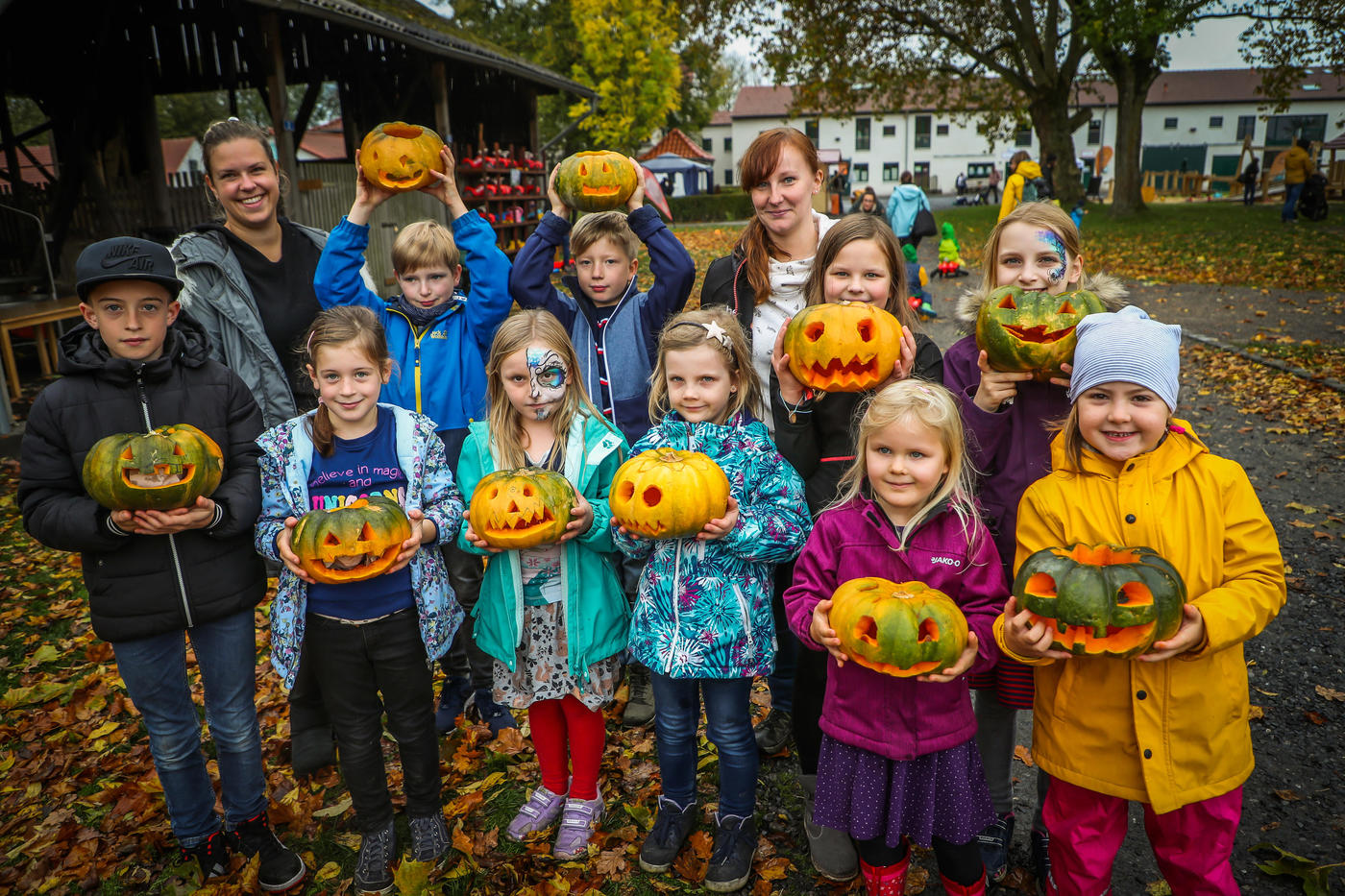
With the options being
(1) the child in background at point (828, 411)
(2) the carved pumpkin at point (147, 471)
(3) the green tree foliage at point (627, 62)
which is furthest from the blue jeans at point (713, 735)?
(3) the green tree foliage at point (627, 62)

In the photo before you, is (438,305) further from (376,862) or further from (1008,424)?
(1008,424)

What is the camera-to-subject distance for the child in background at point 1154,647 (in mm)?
2586

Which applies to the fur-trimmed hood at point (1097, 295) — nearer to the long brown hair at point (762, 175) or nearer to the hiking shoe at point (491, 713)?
the long brown hair at point (762, 175)

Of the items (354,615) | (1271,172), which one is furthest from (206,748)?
(1271,172)

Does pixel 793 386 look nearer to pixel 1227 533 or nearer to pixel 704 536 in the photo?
pixel 704 536

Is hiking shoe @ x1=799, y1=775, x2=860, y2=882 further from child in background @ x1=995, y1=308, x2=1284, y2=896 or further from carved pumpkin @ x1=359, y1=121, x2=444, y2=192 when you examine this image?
carved pumpkin @ x1=359, y1=121, x2=444, y2=192

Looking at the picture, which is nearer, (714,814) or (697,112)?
(714,814)

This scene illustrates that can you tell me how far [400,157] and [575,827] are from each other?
3.40 meters

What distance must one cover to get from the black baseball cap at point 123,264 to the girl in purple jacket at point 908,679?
2.80 metres

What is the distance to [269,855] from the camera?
11.5ft

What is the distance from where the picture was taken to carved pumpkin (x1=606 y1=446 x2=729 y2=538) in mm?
3066

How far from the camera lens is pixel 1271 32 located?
26.6 metres

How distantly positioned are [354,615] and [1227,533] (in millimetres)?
3242

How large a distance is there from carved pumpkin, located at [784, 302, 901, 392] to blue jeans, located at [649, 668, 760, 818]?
1300mm
